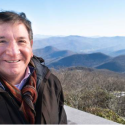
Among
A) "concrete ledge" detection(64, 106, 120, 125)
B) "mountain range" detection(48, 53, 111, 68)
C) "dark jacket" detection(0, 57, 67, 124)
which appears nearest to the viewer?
"dark jacket" detection(0, 57, 67, 124)

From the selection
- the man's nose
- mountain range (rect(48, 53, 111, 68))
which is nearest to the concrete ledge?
the man's nose

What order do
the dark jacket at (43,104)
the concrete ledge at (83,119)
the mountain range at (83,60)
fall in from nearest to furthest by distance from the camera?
the dark jacket at (43,104) < the concrete ledge at (83,119) < the mountain range at (83,60)

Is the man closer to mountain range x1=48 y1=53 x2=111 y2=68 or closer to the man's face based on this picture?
the man's face

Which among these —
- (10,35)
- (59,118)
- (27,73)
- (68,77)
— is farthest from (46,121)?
(68,77)

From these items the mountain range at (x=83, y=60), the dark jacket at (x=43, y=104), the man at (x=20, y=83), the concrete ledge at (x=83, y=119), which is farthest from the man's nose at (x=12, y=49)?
the mountain range at (x=83, y=60)

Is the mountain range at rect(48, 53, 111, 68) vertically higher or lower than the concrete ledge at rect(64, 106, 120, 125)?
lower

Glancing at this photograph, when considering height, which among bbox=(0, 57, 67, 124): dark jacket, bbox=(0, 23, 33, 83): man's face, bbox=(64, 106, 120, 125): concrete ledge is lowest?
bbox=(64, 106, 120, 125): concrete ledge

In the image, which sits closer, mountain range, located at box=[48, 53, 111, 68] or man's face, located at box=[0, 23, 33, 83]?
man's face, located at box=[0, 23, 33, 83]

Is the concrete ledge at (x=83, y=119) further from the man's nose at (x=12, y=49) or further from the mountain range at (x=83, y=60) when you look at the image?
the mountain range at (x=83, y=60)
